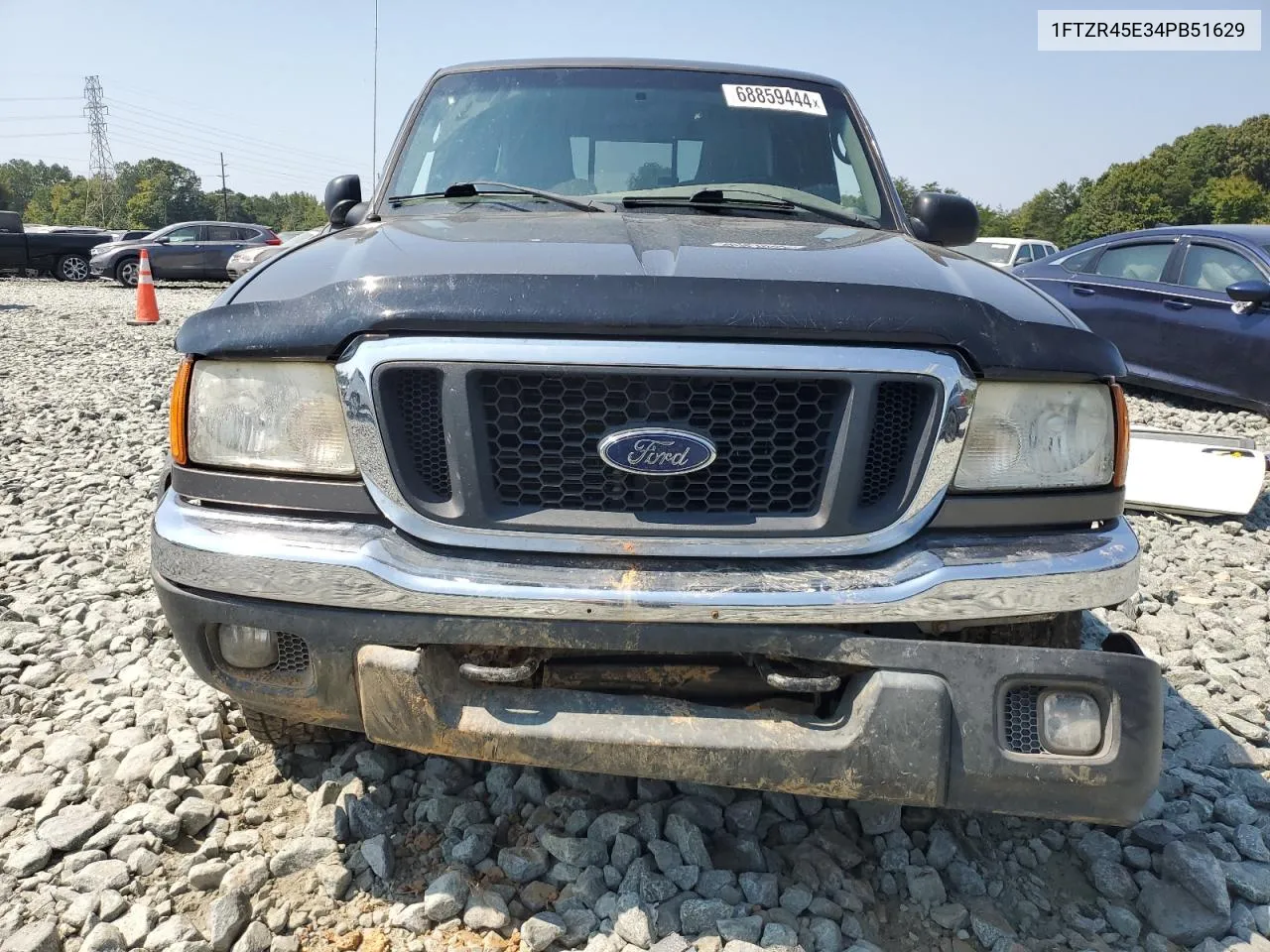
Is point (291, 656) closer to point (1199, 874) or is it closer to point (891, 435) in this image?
point (891, 435)

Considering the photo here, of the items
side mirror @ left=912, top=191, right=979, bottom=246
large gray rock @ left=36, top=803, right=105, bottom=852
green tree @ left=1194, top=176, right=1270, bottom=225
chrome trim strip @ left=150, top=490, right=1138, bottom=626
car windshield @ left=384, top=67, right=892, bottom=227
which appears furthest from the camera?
green tree @ left=1194, top=176, right=1270, bottom=225

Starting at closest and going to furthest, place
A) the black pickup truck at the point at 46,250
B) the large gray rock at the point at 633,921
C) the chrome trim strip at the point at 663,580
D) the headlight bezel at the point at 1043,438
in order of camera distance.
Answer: the chrome trim strip at the point at 663,580 → the headlight bezel at the point at 1043,438 → the large gray rock at the point at 633,921 → the black pickup truck at the point at 46,250

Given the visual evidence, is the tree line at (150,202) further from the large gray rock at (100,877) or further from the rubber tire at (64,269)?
the large gray rock at (100,877)

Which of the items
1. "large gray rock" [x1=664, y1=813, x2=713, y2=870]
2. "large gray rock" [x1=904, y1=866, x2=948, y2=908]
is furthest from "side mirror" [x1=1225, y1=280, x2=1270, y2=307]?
"large gray rock" [x1=664, y1=813, x2=713, y2=870]

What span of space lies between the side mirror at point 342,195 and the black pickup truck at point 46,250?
2184 cm

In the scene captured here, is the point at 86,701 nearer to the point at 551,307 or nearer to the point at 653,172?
the point at 551,307

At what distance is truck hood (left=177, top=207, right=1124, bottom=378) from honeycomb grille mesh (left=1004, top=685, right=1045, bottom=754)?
1.93 ft

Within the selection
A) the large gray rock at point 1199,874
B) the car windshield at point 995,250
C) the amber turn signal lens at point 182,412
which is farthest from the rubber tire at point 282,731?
the car windshield at point 995,250

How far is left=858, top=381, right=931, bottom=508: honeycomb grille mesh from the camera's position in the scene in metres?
1.73

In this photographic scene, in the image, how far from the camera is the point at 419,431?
68.9 inches

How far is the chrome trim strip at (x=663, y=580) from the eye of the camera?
1.63 metres

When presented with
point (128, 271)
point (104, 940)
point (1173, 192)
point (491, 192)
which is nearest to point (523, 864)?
point (104, 940)

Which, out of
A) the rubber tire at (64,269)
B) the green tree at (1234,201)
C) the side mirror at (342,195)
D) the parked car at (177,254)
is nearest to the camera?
the side mirror at (342,195)

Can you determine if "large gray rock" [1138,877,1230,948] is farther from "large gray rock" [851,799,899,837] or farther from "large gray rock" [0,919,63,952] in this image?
"large gray rock" [0,919,63,952]
